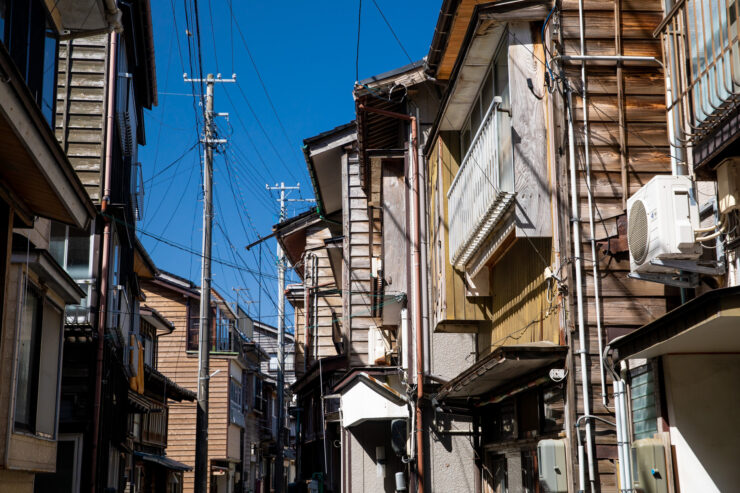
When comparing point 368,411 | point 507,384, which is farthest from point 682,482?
point 368,411

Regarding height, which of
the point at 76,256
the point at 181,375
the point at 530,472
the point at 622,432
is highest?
the point at 76,256

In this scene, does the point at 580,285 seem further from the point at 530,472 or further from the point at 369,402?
the point at 369,402

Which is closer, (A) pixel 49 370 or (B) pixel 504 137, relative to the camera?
(B) pixel 504 137

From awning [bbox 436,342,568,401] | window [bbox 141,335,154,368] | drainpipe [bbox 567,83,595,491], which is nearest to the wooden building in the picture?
window [bbox 141,335,154,368]

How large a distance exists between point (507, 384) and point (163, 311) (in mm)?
31179

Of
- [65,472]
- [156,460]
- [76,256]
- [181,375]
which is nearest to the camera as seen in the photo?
[65,472]

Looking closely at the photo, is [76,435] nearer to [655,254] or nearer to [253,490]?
[655,254]

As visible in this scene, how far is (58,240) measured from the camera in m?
18.9

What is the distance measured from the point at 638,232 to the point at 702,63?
5.39 feet

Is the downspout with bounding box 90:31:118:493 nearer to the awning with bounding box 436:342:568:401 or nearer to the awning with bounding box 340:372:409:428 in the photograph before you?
the awning with bounding box 340:372:409:428

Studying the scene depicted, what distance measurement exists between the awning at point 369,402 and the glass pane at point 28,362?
28.0 ft

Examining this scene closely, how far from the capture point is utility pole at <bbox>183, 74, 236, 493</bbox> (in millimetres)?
20609

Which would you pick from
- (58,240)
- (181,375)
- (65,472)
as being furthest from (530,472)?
(181,375)

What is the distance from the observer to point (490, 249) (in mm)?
11727
